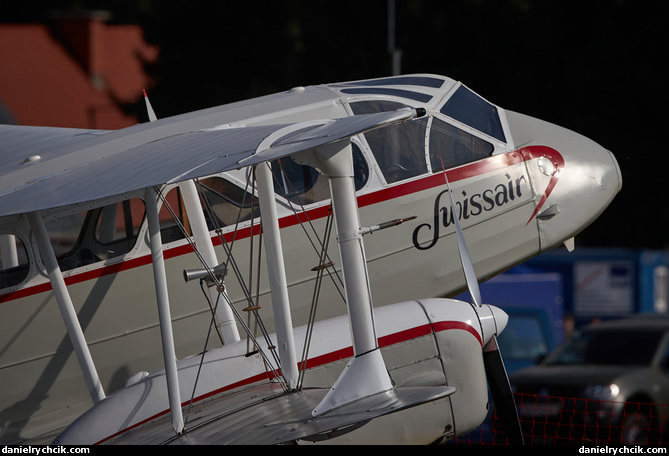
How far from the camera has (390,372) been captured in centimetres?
679

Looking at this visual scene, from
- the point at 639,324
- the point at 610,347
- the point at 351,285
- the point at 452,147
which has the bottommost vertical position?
the point at 610,347

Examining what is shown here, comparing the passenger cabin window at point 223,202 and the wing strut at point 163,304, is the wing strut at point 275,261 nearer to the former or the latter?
the wing strut at point 163,304

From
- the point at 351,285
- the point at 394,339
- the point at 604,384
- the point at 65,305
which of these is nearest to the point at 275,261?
the point at 351,285

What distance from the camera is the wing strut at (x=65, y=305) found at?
21.4 feet

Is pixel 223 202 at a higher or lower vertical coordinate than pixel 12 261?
higher

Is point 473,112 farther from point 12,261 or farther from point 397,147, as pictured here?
point 12,261

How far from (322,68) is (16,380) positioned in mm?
21304

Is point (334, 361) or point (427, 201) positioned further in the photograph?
point (427, 201)

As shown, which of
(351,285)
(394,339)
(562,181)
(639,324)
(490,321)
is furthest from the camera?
(639,324)

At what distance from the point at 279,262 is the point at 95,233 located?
5.84ft

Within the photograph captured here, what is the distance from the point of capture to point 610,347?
525 inches

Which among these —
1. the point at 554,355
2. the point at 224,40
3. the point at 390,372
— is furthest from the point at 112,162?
the point at 224,40

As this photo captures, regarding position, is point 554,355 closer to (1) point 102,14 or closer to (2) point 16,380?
(2) point 16,380

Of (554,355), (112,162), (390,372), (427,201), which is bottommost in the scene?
(554,355)
